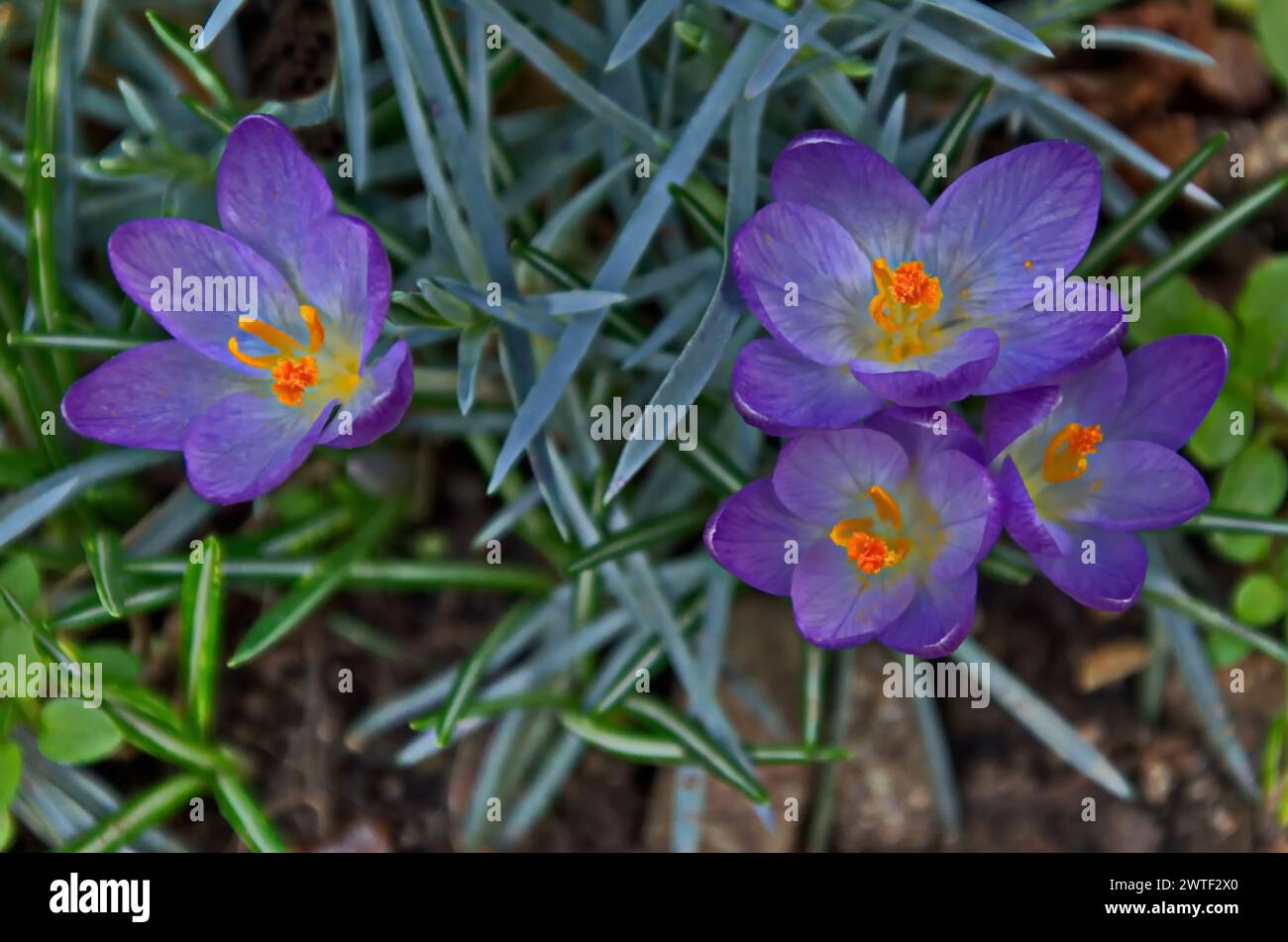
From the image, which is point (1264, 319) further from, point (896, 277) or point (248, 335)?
point (248, 335)

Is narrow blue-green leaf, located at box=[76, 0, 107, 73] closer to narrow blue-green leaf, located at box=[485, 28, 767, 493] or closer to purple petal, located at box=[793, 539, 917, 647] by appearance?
narrow blue-green leaf, located at box=[485, 28, 767, 493]

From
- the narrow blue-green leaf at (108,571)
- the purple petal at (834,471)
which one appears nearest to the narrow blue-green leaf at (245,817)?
the narrow blue-green leaf at (108,571)

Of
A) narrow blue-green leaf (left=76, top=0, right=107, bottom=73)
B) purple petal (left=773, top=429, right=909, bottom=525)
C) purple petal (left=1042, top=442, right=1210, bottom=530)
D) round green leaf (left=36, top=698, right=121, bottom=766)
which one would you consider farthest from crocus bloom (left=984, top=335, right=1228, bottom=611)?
narrow blue-green leaf (left=76, top=0, right=107, bottom=73)

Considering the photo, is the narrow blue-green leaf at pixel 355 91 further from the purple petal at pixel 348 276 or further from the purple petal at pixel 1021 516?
the purple petal at pixel 1021 516

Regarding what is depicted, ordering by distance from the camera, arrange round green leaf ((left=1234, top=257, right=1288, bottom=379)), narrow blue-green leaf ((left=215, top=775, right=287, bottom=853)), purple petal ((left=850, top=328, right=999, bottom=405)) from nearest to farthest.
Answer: purple petal ((left=850, top=328, right=999, bottom=405)), narrow blue-green leaf ((left=215, top=775, right=287, bottom=853)), round green leaf ((left=1234, top=257, right=1288, bottom=379))

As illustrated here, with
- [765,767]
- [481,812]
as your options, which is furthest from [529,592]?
[765,767]

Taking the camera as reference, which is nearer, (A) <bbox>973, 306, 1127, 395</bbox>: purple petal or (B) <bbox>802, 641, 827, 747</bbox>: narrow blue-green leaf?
(A) <bbox>973, 306, 1127, 395</bbox>: purple petal
